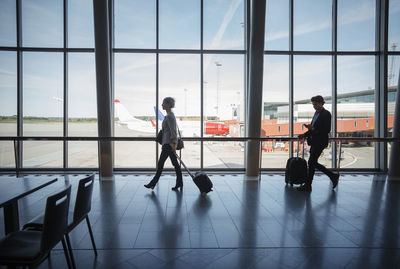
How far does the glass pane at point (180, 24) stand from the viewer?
7.27m

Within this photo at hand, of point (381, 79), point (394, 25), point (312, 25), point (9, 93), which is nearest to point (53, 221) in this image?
point (9, 93)

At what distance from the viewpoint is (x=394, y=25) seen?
7.53m

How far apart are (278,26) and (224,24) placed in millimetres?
1418

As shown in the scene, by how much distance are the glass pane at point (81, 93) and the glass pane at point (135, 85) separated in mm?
651

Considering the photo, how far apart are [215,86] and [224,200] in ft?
11.4

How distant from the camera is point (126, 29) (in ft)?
24.0

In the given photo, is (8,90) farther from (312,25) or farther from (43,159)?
(312,25)

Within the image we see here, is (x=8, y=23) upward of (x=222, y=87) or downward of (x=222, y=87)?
upward

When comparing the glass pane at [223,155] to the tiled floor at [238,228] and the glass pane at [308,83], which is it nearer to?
the glass pane at [308,83]

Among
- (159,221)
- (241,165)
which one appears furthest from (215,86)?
(159,221)

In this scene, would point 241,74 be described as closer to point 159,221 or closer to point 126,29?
point 126,29

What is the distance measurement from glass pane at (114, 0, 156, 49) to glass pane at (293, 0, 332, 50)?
363cm

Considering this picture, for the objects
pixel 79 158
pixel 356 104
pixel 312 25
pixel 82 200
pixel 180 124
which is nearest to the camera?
pixel 82 200

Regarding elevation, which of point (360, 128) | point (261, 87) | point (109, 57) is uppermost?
point (109, 57)
